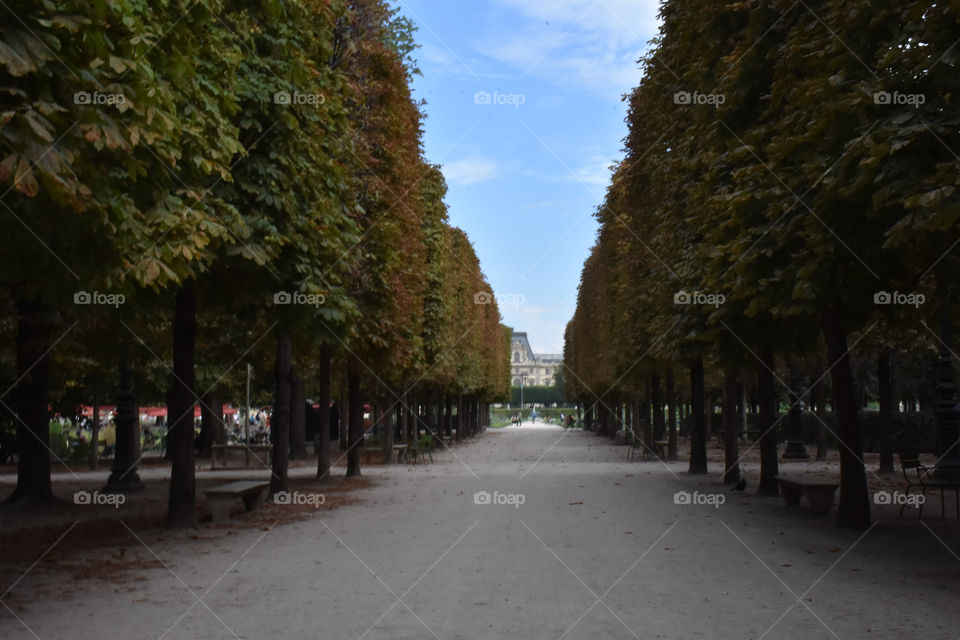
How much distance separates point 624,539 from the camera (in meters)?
13.2

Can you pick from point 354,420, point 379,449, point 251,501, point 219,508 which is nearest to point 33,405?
point 251,501

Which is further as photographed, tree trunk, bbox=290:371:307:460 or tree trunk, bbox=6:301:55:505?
tree trunk, bbox=290:371:307:460

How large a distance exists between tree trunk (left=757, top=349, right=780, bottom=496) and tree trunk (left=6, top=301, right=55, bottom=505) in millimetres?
14465

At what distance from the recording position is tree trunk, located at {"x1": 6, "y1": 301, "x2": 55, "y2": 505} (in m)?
18.5

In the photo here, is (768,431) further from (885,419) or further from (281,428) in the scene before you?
(281,428)

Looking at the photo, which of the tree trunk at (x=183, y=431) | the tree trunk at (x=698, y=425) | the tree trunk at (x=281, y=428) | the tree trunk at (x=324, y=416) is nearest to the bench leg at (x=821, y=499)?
the tree trunk at (x=698, y=425)

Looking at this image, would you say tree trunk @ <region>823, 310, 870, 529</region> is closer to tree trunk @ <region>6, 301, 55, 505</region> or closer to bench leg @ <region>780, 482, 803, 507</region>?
bench leg @ <region>780, 482, 803, 507</region>

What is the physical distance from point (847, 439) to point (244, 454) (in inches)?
980

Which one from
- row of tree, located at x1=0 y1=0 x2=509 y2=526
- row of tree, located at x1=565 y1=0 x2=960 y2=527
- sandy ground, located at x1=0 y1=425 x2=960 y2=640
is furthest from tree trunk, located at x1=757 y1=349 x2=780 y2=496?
row of tree, located at x1=0 y1=0 x2=509 y2=526

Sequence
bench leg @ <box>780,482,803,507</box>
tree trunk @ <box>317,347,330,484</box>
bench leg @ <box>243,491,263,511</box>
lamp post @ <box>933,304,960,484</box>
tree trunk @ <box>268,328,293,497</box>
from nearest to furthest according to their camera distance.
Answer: bench leg @ <box>243,491,263,511</box> → bench leg @ <box>780,482,803,507</box> → tree trunk @ <box>268,328,293,497</box> → lamp post @ <box>933,304,960,484</box> → tree trunk @ <box>317,347,330,484</box>

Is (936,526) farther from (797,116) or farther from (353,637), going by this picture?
(353,637)

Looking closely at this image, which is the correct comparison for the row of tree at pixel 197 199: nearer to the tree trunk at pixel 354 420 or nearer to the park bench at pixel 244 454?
the tree trunk at pixel 354 420

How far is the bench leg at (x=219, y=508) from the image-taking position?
50.5 ft

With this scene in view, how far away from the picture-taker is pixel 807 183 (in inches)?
465
